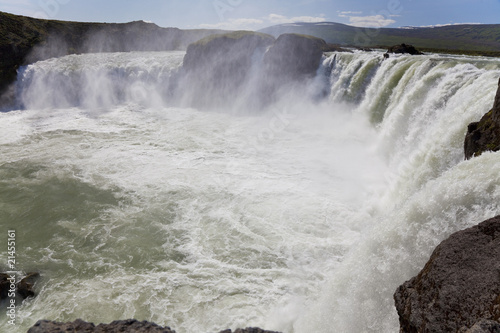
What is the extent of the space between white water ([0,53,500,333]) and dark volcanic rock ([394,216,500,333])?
1105mm

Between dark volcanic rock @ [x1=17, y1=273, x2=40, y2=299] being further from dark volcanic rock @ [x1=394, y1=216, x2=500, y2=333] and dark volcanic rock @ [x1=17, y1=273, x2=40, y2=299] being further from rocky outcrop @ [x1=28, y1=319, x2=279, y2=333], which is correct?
dark volcanic rock @ [x1=394, y1=216, x2=500, y2=333]

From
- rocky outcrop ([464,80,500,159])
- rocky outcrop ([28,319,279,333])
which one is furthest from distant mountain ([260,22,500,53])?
rocky outcrop ([28,319,279,333])

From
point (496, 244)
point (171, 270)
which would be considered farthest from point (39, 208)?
Result: point (496, 244)

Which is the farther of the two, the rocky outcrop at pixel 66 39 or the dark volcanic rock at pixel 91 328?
the rocky outcrop at pixel 66 39

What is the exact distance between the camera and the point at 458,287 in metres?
3.56

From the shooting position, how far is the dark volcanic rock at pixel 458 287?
3.28 m

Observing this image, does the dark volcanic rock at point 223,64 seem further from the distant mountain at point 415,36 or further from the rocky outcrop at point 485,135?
the distant mountain at point 415,36

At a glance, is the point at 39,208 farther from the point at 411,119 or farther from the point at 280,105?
the point at 280,105

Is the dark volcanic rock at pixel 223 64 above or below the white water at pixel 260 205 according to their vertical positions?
above

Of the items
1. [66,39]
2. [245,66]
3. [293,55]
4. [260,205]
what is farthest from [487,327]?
[66,39]

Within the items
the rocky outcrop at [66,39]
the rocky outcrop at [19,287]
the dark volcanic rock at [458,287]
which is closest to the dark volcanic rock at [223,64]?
the rocky outcrop at [66,39]

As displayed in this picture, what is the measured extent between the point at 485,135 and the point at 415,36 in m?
137

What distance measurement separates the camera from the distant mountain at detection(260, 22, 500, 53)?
89.0m

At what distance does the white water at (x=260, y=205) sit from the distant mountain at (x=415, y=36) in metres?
75.3
